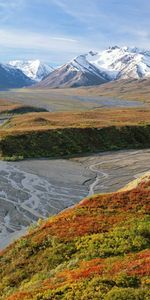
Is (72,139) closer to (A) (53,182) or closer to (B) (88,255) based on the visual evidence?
(A) (53,182)

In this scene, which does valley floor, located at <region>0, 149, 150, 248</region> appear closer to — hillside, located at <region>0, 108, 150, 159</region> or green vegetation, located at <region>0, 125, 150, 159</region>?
green vegetation, located at <region>0, 125, 150, 159</region>

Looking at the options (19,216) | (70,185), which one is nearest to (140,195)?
(19,216)

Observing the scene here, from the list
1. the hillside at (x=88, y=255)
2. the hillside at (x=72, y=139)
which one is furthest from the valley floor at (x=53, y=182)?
the hillside at (x=88, y=255)

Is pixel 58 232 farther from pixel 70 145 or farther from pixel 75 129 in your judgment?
pixel 75 129

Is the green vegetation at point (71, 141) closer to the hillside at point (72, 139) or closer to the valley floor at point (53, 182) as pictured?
the hillside at point (72, 139)

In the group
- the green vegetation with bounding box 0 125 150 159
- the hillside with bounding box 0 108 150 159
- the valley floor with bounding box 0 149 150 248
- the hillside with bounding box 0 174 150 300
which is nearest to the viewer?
the hillside with bounding box 0 174 150 300

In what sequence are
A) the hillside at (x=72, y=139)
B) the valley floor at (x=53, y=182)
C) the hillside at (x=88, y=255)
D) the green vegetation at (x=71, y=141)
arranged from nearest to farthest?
the hillside at (x=88, y=255) < the valley floor at (x=53, y=182) < the green vegetation at (x=71, y=141) < the hillside at (x=72, y=139)

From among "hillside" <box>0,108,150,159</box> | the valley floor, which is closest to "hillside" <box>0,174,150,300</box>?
the valley floor
